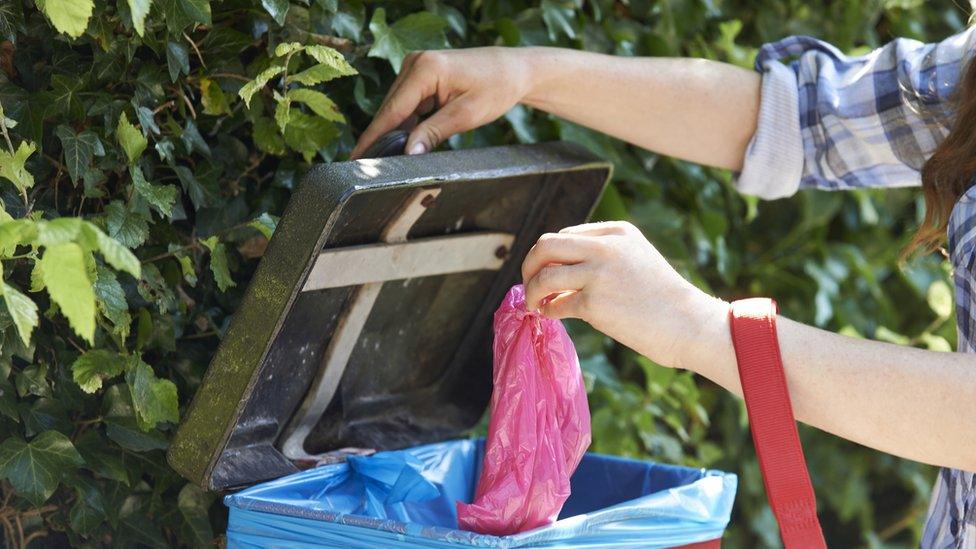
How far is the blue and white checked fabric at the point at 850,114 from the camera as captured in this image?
5.00ft

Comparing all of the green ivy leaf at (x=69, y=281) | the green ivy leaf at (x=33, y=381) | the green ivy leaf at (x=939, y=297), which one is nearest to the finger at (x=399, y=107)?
the green ivy leaf at (x=33, y=381)

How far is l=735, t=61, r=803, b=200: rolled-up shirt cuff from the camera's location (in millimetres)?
1610

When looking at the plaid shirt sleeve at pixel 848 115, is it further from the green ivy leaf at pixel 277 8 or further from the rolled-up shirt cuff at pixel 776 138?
the green ivy leaf at pixel 277 8

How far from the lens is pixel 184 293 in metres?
1.42

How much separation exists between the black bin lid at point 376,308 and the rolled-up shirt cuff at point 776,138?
0.27 metres

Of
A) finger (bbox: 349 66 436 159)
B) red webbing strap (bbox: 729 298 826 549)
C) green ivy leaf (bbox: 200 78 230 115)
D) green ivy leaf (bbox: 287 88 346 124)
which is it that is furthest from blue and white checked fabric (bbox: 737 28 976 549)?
green ivy leaf (bbox: 200 78 230 115)

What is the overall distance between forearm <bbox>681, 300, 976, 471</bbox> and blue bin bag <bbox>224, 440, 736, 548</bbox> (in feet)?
0.62

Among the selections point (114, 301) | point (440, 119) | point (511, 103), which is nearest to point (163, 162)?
point (114, 301)

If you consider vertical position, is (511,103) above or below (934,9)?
above

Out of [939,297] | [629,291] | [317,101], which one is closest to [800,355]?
[629,291]

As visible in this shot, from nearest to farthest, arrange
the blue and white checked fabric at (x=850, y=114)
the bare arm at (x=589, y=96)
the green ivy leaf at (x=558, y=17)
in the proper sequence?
the bare arm at (x=589, y=96)
the blue and white checked fabric at (x=850, y=114)
the green ivy leaf at (x=558, y=17)

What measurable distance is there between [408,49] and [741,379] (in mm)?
688

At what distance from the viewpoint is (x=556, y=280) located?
44.2 inches

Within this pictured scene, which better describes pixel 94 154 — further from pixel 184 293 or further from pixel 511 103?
pixel 511 103
